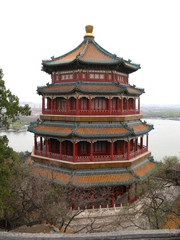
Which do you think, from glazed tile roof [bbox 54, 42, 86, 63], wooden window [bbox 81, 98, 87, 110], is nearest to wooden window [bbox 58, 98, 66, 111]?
wooden window [bbox 81, 98, 87, 110]

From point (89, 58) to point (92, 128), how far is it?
258 inches

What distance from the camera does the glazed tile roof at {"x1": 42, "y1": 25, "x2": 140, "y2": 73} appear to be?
67.4ft

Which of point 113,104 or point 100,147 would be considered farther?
point 113,104

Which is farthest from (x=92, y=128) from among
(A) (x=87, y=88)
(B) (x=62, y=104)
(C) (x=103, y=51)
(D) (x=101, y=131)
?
(C) (x=103, y=51)

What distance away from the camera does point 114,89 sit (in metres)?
20.6

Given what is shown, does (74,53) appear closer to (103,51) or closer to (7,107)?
(103,51)

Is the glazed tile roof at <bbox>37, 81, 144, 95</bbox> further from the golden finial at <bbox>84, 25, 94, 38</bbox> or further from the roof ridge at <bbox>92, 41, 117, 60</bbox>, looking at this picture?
the golden finial at <bbox>84, 25, 94, 38</bbox>

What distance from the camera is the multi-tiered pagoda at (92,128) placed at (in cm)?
1898

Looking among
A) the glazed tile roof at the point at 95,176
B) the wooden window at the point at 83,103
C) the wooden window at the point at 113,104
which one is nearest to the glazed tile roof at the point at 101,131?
the wooden window at the point at 83,103

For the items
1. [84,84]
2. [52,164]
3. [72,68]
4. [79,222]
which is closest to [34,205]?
[79,222]

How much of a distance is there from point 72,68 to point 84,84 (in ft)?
6.94

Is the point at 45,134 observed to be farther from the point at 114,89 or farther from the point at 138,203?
the point at 138,203

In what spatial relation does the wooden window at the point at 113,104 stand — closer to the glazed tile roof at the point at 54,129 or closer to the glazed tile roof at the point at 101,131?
the glazed tile roof at the point at 101,131

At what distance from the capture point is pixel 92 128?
19.8 meters
